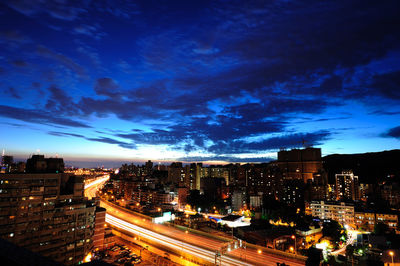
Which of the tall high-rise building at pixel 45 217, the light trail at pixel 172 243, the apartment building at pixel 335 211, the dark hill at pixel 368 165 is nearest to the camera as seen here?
the light trail at pixel 172 243

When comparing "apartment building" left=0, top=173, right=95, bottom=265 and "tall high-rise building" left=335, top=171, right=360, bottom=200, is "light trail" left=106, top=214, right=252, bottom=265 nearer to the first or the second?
"apartment building" left=0, top=173, right=95, bottom=265

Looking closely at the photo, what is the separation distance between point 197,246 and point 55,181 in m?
16.6

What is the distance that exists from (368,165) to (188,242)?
9046cm

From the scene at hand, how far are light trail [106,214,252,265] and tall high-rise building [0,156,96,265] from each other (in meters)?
6.60

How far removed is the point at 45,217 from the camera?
835 inches

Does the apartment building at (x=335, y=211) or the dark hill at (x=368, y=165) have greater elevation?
the dark hill at (x=368, y=165)

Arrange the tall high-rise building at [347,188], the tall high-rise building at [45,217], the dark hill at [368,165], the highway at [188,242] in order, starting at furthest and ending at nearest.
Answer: the dark hill at [368,165] < the tall high-rise building at [347,188] < the tall high-rise building at [45,217] < the highway at [188,242]

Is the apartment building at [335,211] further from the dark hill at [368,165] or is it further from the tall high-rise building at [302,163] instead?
the dark hill at [368,165]

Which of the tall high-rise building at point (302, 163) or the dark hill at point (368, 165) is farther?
the tall high-rise building at point (302, 163)

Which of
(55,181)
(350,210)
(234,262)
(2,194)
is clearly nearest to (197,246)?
(234,262)

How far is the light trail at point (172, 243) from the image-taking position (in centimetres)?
1952

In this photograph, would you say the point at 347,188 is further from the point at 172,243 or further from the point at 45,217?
the point at 45,217

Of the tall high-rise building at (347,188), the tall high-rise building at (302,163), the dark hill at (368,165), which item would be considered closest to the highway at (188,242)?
the tall high-rise building at (347,188)

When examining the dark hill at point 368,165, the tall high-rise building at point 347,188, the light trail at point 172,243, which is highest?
the dark hill at point 368,165
